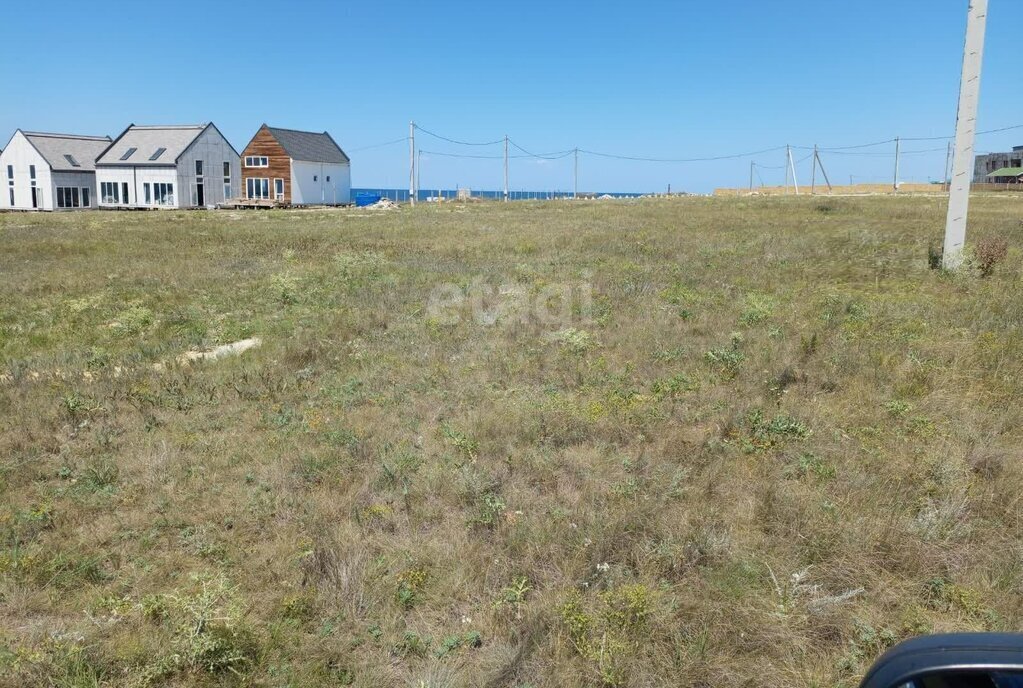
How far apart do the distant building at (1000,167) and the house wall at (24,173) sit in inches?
3493

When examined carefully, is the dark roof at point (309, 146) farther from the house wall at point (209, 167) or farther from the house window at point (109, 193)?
the house window at point (109, 193)

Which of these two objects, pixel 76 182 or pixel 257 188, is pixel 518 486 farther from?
pixel 76 182

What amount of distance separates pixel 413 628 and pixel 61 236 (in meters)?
26.6

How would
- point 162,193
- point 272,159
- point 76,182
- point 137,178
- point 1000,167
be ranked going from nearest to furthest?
1. point 162,193
2. point 137,178
3. point 272,159
4. point 76,182
5. point 1000,167

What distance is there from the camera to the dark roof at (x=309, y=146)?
6084cm

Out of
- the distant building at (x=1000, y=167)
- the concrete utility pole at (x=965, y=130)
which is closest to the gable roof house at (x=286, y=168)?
the concrete utility pole at (x=965, y=130)

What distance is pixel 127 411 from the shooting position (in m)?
8.22

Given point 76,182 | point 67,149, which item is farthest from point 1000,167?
point 67,149

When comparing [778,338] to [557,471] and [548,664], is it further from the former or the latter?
[548,664]

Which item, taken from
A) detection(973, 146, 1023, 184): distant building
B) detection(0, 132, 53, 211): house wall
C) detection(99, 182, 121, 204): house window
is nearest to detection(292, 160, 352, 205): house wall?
detection(99, 182, 121, 204): house window

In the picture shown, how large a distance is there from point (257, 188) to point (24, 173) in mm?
21184

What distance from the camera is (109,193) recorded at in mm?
61469

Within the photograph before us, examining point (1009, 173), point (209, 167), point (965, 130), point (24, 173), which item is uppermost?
point (1009, 173)
